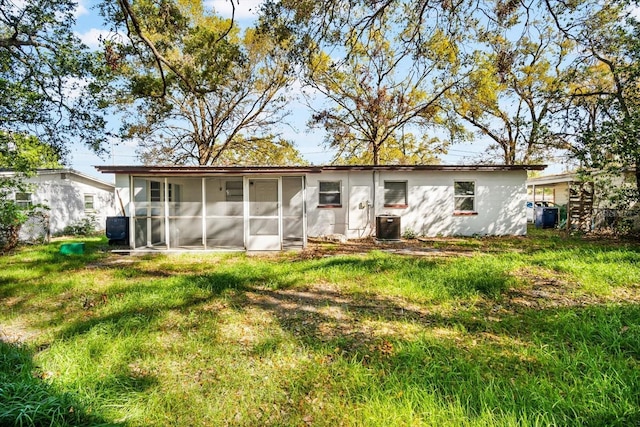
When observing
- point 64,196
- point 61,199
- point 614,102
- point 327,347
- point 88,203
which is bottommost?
Answer: point 327,347

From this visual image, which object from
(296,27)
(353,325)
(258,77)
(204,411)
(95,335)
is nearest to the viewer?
(204,411)

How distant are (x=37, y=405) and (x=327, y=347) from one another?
90.4 inches

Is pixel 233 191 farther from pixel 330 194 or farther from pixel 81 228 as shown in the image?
pixel 81 228

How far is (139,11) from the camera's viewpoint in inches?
221

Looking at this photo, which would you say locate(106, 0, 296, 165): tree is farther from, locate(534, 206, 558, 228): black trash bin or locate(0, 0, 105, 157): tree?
locate(534, 206, 558, 228): black trash bin

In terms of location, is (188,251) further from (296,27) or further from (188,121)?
(188,121)

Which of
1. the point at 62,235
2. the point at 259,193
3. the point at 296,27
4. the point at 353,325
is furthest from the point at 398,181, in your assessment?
the point at 62,235

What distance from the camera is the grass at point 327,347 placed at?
7.14 feet

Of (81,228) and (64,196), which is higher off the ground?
(64,196)

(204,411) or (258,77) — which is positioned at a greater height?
(258,77)

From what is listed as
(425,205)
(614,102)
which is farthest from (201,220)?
(614,102)

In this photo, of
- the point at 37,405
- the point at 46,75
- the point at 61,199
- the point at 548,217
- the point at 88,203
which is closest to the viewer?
the point at 37,405

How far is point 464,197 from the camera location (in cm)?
1168

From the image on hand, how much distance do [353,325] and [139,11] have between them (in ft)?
21.8
